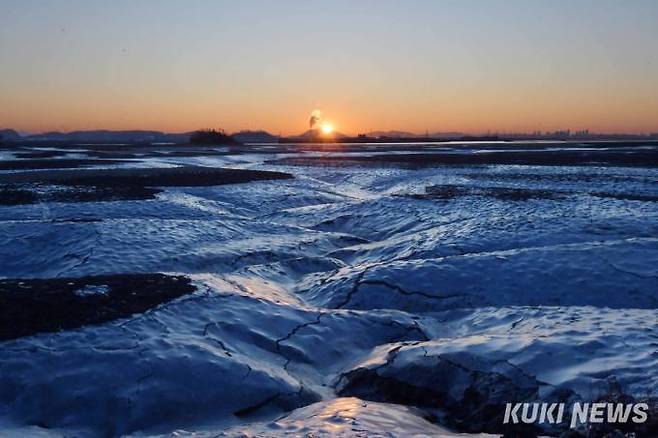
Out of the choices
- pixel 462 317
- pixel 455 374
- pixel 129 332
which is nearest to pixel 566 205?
pixel 462 317

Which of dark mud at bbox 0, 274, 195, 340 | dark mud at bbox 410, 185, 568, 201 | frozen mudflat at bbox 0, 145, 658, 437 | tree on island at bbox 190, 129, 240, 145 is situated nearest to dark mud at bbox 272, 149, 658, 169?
dark mud at bbox 410, 185, 568, 201

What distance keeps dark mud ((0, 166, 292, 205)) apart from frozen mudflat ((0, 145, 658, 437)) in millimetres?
3339

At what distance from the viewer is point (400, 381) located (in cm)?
546

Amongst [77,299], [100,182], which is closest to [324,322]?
[77,299]

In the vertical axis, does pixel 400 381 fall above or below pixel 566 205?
below

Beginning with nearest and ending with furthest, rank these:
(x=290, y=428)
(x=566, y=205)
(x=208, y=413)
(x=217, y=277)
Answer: (x=290, y=428) → (x=208, y=413) → (x=217, y=277) → (x=566, y=205)

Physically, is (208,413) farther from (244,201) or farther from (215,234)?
(244,201)

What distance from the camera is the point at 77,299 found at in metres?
7.14

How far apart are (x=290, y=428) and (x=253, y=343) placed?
7.09 ft

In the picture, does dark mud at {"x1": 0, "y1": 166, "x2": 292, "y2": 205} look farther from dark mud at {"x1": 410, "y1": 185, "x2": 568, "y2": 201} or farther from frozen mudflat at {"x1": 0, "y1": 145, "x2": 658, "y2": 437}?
dark mud at {"x1": 410, "y1": 185, "x2": 568, "y2": 201}

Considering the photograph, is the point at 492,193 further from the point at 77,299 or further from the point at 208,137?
the point at 208,137

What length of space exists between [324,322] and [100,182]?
18.3 metres

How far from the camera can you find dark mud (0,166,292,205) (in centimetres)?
1777

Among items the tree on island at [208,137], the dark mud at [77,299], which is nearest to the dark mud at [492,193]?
the dark mud at [77,299]
